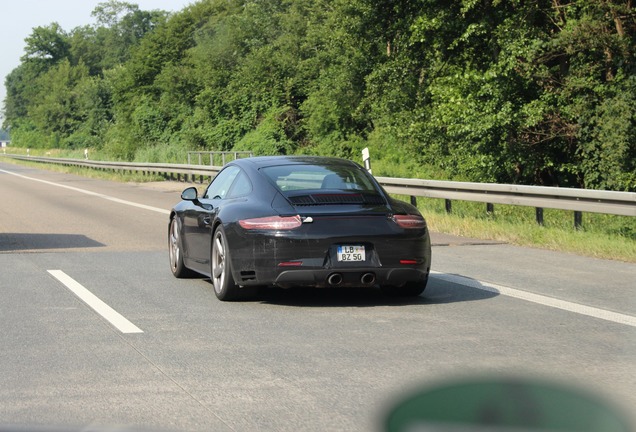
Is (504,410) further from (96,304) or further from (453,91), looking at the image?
(453,91)

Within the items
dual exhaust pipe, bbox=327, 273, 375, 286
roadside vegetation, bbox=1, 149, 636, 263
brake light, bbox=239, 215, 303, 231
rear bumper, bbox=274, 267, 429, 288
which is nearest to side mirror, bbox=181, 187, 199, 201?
brake light, bbox=239, 215, 303, 231

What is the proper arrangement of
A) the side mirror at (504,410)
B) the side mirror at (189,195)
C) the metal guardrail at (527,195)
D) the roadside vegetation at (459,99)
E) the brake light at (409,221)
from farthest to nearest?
the roadside vegetation at (459,99) → the metal guardrail at (527,195) → the side mirror at (189,195) → the brake light at (409,221) → the side mirror at (504,410)

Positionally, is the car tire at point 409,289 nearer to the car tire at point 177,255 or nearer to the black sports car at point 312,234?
the black sports car at point 312,234

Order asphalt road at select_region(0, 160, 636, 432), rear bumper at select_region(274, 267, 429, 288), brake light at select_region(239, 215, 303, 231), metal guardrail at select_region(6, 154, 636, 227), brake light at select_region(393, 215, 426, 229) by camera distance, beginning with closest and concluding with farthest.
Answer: asphalt road at select_region(0, 160, 636, 432) → rear bumper at select_region(274, 267, 429, 288) → brake light at select_region(239, 215, 303, 231) → brake light at select_region(393, 215, 426, 229) → metal guardrail at select_region(6, 154, 636, 227)

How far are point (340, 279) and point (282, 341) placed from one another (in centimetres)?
174

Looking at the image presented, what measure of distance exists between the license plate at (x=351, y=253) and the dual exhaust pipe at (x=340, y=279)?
142 mm

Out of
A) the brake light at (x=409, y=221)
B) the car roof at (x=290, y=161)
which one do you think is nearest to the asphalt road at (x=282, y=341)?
the brake light at (x=409, y=221)

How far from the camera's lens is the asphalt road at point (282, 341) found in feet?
17.1

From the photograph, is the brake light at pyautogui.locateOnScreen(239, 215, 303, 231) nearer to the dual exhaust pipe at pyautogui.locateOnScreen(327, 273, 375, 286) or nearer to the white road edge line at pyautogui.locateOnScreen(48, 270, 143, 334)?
the dual exhaust pipe at pyautogui.locateOnScreen(327, 273, 375, 286)

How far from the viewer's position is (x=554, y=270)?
11727 millimetres

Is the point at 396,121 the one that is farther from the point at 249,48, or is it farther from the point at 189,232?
the point at 249,48

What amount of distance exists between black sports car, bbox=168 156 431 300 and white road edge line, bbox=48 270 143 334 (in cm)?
112

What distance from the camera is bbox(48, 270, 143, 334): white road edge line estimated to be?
7930 millimetres

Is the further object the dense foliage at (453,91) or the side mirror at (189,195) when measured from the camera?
the dense foliage at (453,91)
